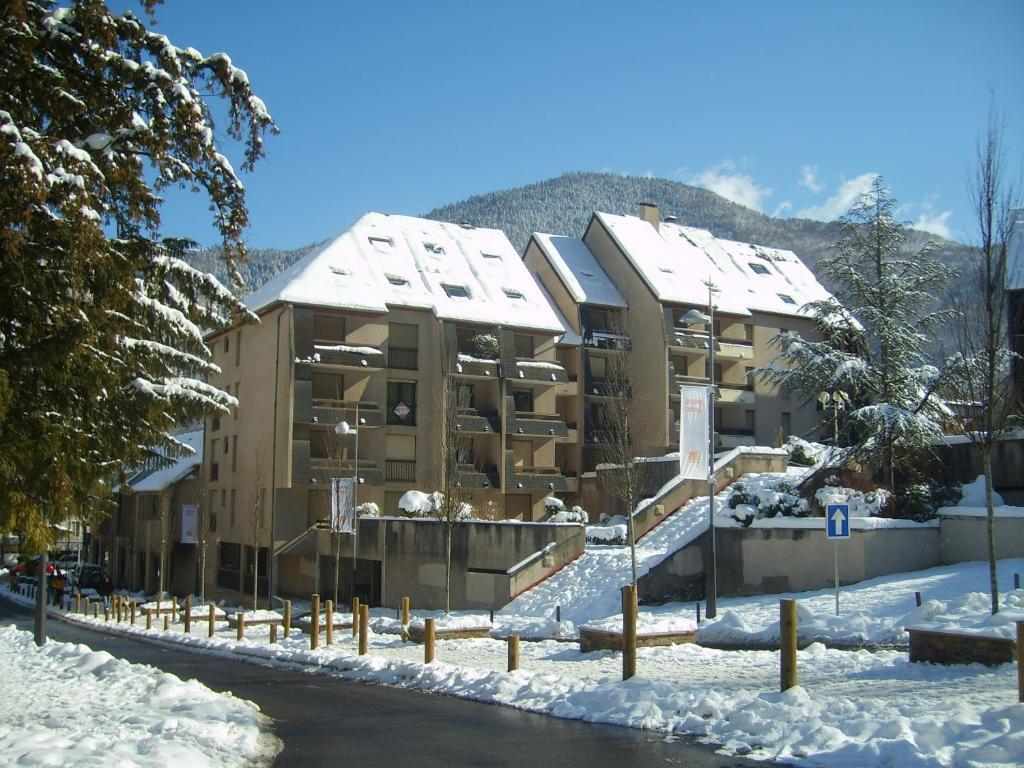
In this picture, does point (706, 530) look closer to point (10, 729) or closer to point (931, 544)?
point (931, 544)

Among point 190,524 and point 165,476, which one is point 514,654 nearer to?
point 190,524

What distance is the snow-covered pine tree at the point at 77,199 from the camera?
10492 millimetres

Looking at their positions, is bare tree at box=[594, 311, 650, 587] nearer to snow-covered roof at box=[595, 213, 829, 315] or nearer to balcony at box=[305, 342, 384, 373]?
snow-covered roof at box=[595, 213, 829, 315]

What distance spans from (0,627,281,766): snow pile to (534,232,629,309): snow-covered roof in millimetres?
37296

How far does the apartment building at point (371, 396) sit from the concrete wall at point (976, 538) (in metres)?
18.3

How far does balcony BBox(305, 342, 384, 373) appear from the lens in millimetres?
43312

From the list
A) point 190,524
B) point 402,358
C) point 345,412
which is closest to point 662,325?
point 402,358

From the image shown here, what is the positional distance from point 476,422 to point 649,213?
64.6 feet

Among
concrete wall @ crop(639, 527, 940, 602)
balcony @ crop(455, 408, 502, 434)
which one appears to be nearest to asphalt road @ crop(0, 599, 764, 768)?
concrete wall @ crop(639, 527, 940, 602)

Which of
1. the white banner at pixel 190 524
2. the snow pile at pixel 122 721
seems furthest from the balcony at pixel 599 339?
the snow pile at pixel 122 721

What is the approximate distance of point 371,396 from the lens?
1783 inches

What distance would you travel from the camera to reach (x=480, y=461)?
4681cm

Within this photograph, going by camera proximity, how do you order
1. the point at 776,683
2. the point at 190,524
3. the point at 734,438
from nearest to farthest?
the point at 776,683, the point at 190,524, the point at 734,438

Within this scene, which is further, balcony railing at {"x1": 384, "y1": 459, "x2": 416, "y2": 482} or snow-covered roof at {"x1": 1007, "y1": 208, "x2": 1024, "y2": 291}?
balcony railing at {"x1": 384, "y1": 459, "x2": 416, "y2": 482}
